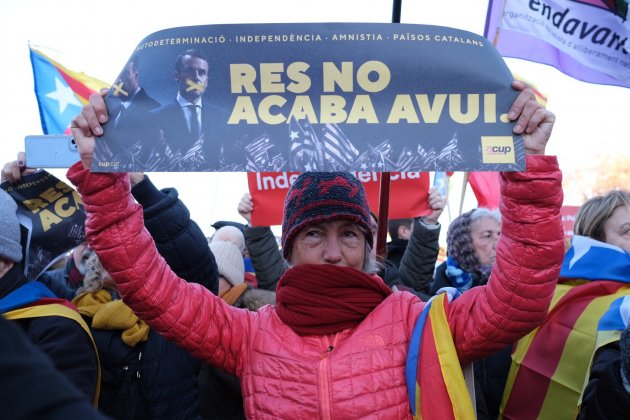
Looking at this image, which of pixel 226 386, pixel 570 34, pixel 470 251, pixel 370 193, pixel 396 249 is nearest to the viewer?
pixel 226 386

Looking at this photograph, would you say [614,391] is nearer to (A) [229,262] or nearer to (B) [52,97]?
(A) [229,262]

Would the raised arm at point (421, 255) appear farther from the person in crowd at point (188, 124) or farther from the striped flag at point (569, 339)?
the person in crowd at point (188, 124)

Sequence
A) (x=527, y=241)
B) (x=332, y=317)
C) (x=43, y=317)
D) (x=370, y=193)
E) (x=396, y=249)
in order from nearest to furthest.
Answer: (x=527, y=241) < (x=332, y=317) < (x=43, y=317) < (x=370, y=193) < (x=396, y=249)

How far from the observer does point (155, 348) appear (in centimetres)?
250

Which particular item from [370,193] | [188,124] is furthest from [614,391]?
[370,193]

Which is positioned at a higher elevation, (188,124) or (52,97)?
(188,124)

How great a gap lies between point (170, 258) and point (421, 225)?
5.62ft

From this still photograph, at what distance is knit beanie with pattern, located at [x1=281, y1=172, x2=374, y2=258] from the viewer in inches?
82.3

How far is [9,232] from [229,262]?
136cm

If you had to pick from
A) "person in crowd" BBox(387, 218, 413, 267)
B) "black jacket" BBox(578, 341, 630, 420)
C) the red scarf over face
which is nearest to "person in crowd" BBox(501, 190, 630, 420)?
"black jacket" BBox(578, 341, 630, 420)

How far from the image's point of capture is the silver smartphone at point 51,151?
192 cm

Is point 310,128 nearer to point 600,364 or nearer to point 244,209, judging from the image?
point 600,364

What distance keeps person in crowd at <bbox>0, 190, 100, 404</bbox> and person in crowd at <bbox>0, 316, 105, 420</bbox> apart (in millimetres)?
1390

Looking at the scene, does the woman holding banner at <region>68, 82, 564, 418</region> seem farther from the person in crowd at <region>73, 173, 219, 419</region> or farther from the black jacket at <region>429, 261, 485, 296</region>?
the black jacket at <region>429, 261, 485, 296</region>
